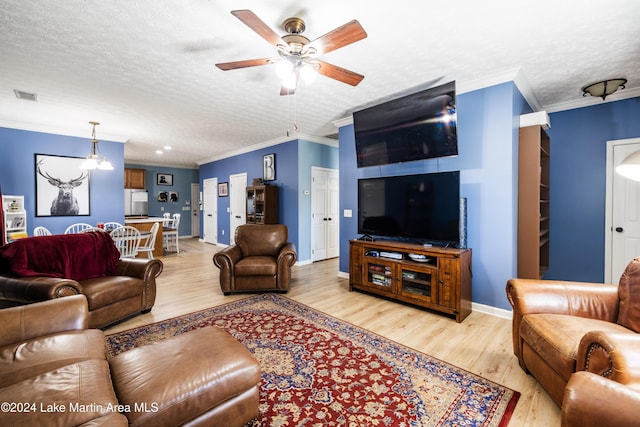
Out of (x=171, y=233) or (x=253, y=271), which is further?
(x=171, y=233)

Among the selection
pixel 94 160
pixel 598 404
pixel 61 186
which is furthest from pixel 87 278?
pixel 598 404

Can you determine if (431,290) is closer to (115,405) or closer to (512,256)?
(512,256)

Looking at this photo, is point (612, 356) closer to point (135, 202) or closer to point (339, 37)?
point (339, 37)

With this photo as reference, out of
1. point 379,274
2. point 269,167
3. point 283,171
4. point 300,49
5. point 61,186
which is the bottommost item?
point 379,274

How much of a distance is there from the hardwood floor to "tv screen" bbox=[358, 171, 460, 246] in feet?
2.84

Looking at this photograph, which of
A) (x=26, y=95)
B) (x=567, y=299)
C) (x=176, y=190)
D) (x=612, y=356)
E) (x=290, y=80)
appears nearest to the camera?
(x=612, y=356)

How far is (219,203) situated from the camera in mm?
7859

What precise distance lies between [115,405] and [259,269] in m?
2.60

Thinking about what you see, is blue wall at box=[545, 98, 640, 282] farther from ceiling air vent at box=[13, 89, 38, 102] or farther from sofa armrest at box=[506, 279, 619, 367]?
ceiling air vent at box=[13, 89, 38, 102]

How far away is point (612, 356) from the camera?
1153 mm

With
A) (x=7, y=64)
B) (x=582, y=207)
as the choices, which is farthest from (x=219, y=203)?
(x=582, y=207)

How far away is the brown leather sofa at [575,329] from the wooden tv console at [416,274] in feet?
2.57

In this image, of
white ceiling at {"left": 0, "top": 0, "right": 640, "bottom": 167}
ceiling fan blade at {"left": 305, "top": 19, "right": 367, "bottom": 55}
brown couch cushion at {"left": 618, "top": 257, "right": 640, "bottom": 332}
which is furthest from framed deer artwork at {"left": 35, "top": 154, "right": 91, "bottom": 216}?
brown couch cushion at {"left": 618, "top": 257, "right": 640, "bottom": 332}

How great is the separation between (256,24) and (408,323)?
2.80 meters
